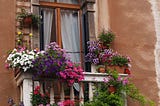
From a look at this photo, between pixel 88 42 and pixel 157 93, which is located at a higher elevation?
pixel 88 42

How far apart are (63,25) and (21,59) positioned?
203 cm

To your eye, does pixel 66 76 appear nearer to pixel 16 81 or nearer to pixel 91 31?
pixel 16 81

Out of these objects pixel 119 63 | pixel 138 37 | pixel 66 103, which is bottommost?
pixel 66 103

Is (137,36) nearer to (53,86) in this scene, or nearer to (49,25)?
(49,25)

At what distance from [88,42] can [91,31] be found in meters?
0.31

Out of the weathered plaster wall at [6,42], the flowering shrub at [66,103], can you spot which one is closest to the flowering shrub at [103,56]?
the flowering shrub at [66,103]

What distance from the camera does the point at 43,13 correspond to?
32.4ft

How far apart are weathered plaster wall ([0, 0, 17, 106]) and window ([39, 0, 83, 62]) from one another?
2.34ft

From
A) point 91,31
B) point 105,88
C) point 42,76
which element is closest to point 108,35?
point 91,31

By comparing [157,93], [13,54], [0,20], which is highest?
[0,20]

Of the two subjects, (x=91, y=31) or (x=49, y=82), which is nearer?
(x=49, y=82)

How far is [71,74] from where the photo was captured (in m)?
8.19

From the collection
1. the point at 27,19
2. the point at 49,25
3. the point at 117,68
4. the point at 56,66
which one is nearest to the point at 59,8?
the point at 49,25

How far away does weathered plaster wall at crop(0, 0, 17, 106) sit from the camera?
28.7ft
